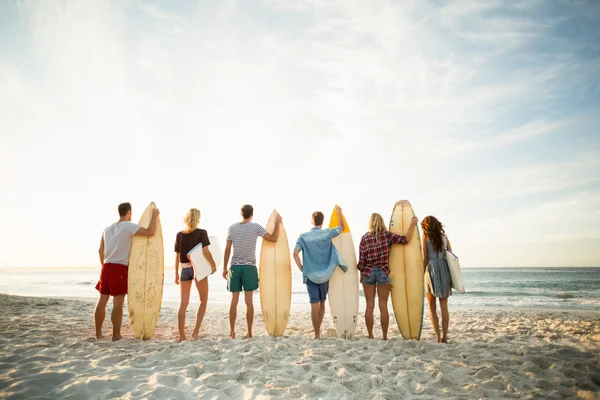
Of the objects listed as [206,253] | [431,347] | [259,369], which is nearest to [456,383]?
[431,347]

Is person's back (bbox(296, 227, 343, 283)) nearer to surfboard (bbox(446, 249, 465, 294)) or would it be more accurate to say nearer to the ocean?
surfboard (bbox(446, 249, 465, 294))

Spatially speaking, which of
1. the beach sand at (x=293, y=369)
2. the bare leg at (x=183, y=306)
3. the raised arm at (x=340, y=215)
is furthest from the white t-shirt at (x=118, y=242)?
the raised arm at (x=340, y=215)

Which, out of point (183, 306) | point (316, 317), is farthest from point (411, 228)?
point (183, 306)

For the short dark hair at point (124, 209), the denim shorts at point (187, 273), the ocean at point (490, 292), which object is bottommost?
the ocean at point (490, 292)

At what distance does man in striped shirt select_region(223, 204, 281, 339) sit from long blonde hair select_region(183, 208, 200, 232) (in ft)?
1.40

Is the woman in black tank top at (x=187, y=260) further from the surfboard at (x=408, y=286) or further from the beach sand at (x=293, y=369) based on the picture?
the surfboard at (x=408, y=286)

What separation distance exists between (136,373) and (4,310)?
5.88m

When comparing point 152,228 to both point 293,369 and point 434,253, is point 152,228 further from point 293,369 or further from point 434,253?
point 434,253

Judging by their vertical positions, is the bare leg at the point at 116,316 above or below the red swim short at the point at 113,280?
below

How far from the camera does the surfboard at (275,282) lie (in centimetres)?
445

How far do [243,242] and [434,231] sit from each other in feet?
7.85

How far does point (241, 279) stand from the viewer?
158 inches

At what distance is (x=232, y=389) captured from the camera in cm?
228

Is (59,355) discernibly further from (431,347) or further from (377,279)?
(431,347)
